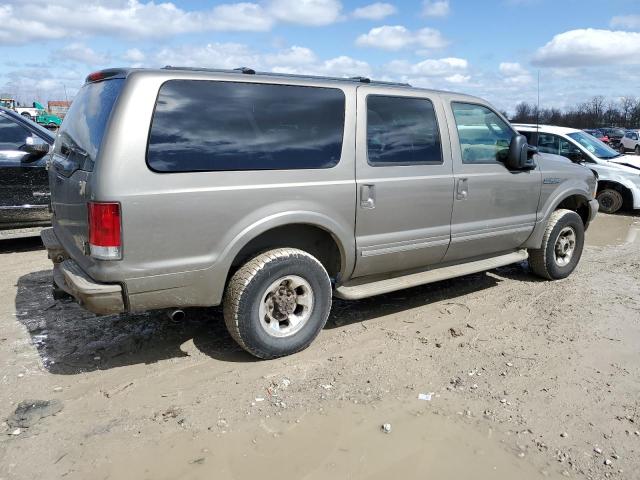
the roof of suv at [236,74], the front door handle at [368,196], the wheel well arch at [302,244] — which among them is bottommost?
the wheel well arch at [302,244]

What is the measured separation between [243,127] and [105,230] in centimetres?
110

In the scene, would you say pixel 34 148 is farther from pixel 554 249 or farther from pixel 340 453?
pixel 554 249

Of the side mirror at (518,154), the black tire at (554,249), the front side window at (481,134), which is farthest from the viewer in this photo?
the black tire at (554,249)

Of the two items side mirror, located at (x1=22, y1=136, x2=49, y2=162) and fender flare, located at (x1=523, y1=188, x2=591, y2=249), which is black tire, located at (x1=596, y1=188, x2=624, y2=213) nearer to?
fender flare, located at (x1=523, y1=188, x2=591, y2=249)

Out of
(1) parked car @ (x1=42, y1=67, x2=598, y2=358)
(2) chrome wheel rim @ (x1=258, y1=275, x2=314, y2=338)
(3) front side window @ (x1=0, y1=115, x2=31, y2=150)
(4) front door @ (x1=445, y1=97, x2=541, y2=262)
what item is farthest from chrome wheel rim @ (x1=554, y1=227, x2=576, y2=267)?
(3) front side window @ (x1=0, y1=115, x2=31, y2=150)

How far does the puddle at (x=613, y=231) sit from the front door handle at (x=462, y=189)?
447 centimetres

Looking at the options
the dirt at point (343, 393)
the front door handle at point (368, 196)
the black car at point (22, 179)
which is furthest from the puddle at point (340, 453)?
the black car at point (22, 179)

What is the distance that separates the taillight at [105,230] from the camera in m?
3.08

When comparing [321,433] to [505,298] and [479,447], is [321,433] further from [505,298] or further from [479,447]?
[505,298]

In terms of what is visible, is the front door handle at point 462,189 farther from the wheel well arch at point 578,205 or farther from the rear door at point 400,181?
the wheel well arch at point 578,205

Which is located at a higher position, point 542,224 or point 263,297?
point 542,224

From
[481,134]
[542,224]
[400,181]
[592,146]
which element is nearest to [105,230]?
[400,181]

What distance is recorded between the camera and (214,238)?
3426 mm

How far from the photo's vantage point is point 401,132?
4359mm
